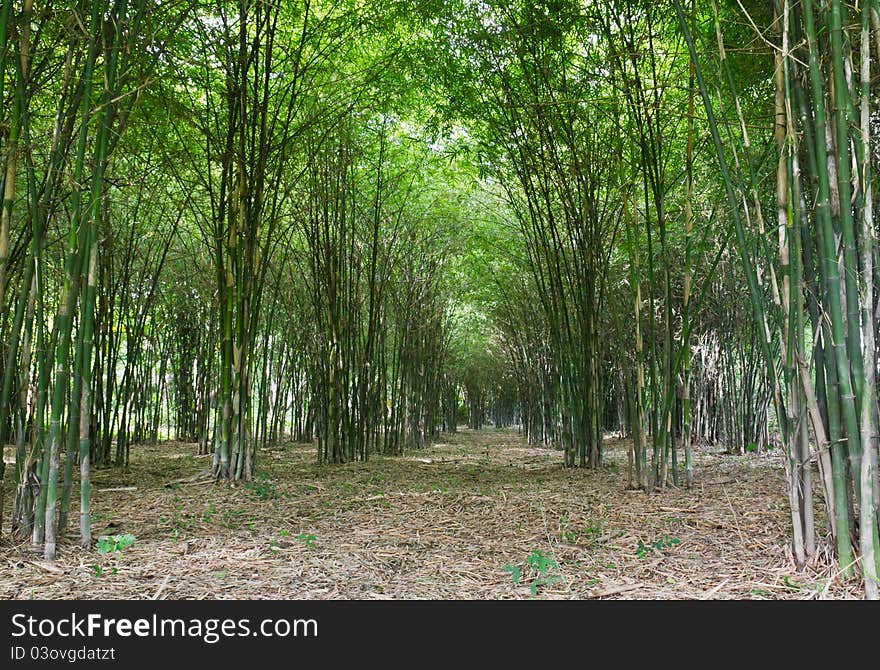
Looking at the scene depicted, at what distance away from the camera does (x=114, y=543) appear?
2408 mm

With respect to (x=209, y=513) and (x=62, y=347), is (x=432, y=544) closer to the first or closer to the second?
(x=209, y=513)

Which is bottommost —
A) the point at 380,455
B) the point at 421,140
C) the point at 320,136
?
the point at 380,455

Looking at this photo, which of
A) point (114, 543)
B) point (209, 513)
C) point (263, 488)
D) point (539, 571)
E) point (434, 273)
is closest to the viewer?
point (539, 571)

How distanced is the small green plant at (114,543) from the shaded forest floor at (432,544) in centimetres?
3

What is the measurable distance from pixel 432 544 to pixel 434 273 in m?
6.53

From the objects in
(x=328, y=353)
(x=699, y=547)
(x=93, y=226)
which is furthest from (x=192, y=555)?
(x=328, y=353)

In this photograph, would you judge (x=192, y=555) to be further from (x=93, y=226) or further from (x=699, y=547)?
(x=699, y=547)

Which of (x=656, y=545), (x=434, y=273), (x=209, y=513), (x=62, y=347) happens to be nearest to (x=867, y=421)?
(x=656, y=545)

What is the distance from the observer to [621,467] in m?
5.39

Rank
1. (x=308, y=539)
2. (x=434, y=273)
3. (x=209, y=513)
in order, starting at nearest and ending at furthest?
1. (x=308, y=539)
2. (x=209, y=513)
3. (x=434, y=273)

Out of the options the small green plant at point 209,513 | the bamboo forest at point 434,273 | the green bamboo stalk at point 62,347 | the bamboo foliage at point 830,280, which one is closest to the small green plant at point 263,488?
the bamboo forest at point 434,273

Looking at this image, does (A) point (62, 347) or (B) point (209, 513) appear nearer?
(A) point (62, 347)
